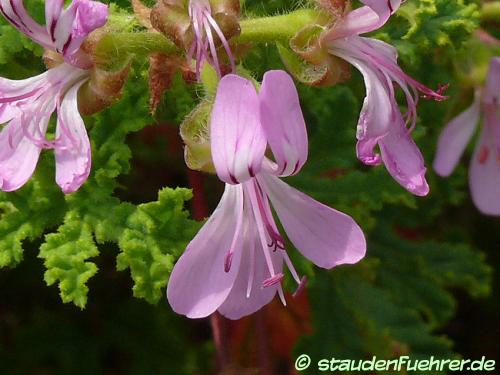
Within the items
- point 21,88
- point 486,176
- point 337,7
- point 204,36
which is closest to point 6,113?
point 21,88

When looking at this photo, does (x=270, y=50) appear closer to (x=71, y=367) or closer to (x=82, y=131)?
(x=82, y=131)

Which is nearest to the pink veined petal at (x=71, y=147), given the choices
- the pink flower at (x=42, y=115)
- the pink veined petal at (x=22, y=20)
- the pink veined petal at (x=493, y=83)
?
the pink flower at (x=42, y=115)

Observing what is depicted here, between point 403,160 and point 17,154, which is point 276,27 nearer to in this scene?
point 403,160

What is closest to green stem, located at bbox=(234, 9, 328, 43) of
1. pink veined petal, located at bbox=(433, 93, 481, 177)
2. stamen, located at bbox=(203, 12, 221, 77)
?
stamen, located at bbox=(203, 12, 221, 77)

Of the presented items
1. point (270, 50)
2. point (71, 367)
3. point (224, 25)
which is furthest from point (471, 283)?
point (224, 25)

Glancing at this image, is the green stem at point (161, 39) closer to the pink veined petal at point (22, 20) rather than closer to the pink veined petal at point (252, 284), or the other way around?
the pink veined petal at point (22, 20)
